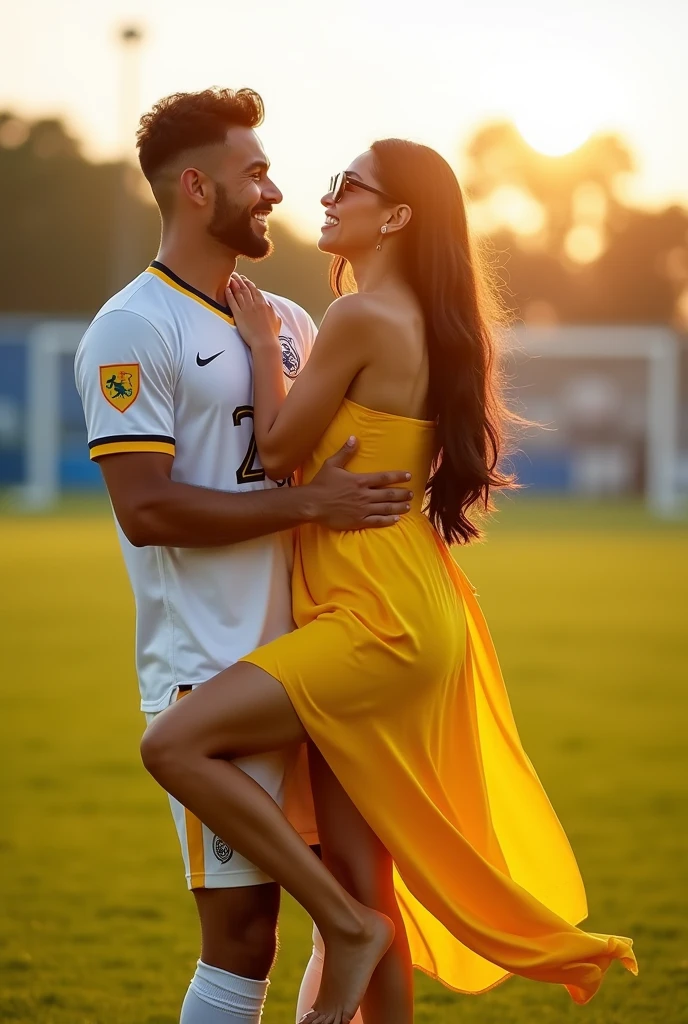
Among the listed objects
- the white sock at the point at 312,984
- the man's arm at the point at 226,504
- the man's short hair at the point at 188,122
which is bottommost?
the white sock at the point at 312,984

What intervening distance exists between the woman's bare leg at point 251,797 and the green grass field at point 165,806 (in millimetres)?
1403

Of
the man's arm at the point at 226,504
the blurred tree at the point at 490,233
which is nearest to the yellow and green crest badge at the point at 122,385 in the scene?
the man's arm at the point at 226,504

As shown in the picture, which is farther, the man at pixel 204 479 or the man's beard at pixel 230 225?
the man's beard at pixel 230 225

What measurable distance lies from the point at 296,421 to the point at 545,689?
321 inches

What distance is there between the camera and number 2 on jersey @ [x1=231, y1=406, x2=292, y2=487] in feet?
11.6

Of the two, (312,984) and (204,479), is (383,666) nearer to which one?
(204,479)

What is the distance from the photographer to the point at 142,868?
21.7 feet

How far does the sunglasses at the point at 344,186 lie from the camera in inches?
141

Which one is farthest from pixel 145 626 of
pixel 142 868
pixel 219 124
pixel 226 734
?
pixel 142 868

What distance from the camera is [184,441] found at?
351 cm

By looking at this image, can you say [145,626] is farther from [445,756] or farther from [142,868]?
Answer: [142,868]

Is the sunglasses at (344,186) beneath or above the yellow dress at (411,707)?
above

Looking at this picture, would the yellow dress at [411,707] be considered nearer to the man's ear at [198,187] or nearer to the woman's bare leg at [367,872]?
the woman's bare leg at [367,872]

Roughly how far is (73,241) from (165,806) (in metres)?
47.0
